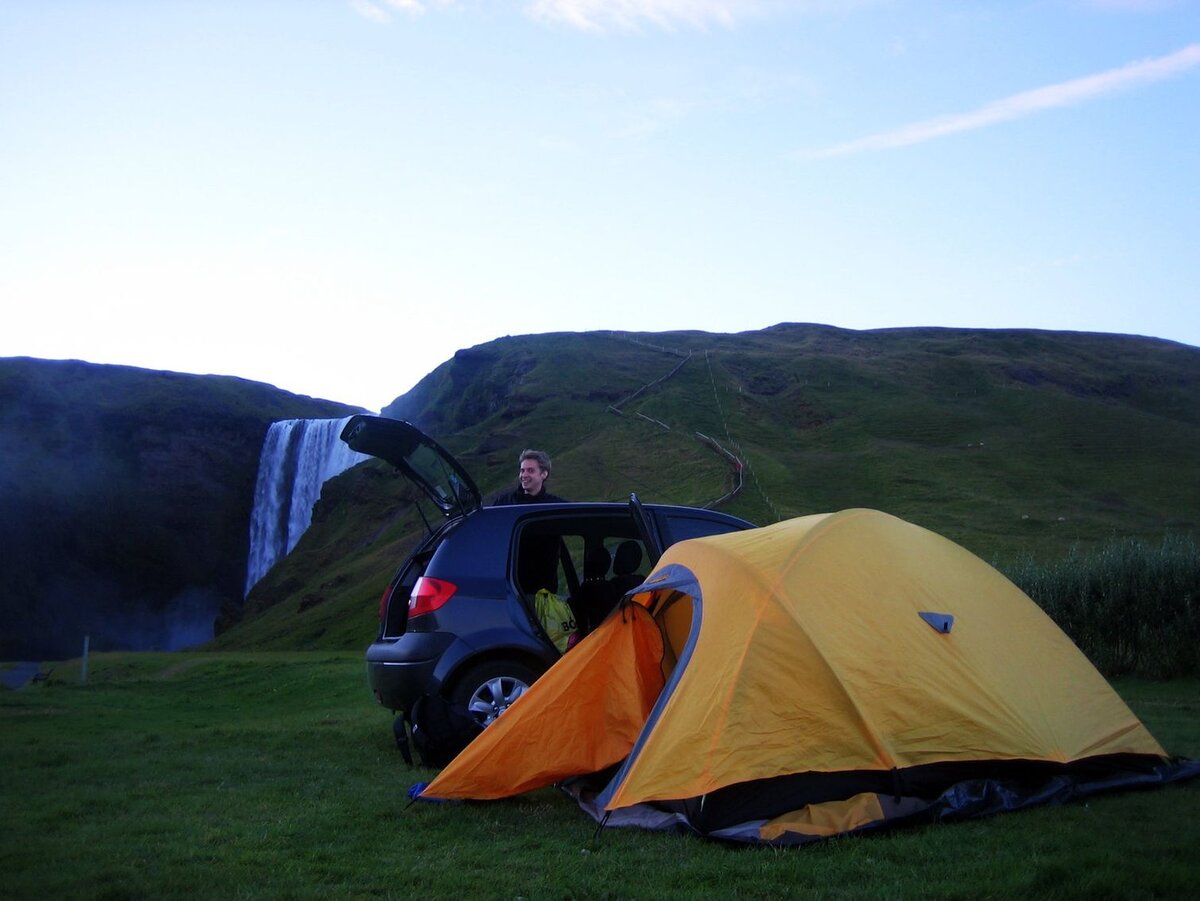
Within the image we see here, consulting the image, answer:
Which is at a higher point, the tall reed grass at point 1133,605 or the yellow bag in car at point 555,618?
the yellow bag in car at point 555,618

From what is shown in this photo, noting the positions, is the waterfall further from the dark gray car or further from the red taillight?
the red taillight

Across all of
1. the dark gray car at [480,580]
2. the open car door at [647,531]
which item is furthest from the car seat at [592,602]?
the open car door at [647,531]

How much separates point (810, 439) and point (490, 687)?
51.9 meters

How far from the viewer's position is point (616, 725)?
7.48 meters

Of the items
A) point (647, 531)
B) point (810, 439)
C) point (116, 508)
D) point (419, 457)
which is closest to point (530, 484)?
point (419, 457)

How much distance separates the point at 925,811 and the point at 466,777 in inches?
116

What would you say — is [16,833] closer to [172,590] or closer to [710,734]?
[710,734]

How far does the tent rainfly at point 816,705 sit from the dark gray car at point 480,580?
127 centimetres

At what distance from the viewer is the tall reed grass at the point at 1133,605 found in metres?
16.0

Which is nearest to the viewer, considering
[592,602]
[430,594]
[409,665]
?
[409,665]

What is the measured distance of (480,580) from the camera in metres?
8.82

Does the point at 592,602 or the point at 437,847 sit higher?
the point at 592,602

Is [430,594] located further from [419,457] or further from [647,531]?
[647,531]

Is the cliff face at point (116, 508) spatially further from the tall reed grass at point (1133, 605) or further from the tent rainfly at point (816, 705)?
the tent rainfly at point (816, 705)
